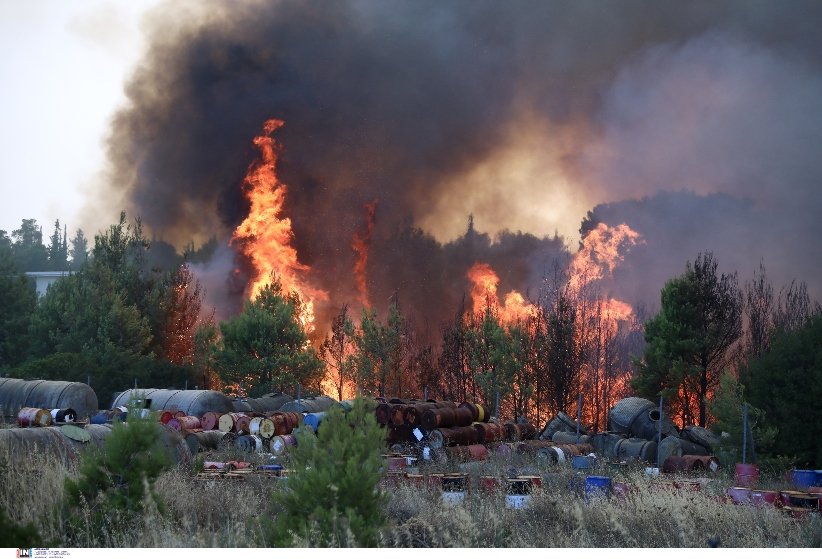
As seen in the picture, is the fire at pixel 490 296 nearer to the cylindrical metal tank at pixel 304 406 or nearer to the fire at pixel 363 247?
the fire at pixel 363 247

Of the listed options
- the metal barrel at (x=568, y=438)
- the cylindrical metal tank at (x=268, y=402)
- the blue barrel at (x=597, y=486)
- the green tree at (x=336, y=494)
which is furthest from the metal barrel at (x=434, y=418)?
the green tree at (x=336, y=494)

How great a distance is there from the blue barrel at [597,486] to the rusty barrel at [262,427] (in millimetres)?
12343

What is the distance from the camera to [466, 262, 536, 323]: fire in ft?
136

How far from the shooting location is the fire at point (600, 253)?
41.1 meters

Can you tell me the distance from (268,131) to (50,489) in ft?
138

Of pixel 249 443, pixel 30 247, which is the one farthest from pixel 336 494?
pixel 30 247

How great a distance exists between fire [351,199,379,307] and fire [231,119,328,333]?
8.24 feet

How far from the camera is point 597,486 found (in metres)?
13.5

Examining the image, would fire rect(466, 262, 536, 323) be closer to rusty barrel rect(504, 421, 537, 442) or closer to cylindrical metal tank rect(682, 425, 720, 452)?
rusty barrel rect(504, 421, 537, 442)

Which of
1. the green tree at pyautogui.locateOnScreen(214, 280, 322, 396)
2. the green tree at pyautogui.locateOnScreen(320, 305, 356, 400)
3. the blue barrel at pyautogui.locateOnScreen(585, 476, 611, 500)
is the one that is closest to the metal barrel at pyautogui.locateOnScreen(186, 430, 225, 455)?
the blue barrel at pyautogui.locateOnScreen(585, 476, 611, 500)

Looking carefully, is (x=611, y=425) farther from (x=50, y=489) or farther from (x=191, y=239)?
(x=191, y=239)

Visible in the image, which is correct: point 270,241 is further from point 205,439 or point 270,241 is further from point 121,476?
point 121,476

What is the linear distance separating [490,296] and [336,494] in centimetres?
3652

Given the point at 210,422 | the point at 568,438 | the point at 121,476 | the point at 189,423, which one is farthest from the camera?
the point at 210,422
